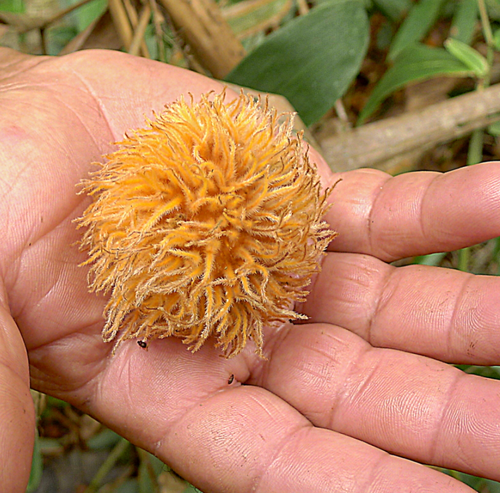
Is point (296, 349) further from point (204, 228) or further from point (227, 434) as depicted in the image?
point (204, 228)

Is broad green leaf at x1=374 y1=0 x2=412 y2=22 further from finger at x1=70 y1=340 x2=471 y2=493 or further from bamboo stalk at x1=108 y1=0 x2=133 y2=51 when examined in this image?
finger at x1=70 y1=340 x2=471 y2=493

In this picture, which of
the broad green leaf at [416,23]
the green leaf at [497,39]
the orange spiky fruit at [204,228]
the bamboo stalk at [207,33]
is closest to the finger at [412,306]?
the orange spiky fruit at [204,228]

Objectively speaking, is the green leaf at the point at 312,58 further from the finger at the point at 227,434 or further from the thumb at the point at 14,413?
the thumb at the point at 14,413

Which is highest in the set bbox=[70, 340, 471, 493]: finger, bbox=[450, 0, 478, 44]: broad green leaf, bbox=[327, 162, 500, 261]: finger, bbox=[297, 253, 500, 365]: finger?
bbox=[450, 0, 478, 44]: broad green leaf

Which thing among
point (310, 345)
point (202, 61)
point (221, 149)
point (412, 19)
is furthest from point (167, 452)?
point (412, 19)

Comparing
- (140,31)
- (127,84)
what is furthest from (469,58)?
(127,84)

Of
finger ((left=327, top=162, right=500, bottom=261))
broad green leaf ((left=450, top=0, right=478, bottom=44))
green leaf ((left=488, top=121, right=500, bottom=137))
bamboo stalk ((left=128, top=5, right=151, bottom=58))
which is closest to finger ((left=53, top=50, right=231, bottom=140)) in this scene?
bamboo stalk ((left=128, top=5, right=151, bottom=58))

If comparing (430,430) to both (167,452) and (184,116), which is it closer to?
(167,452)
